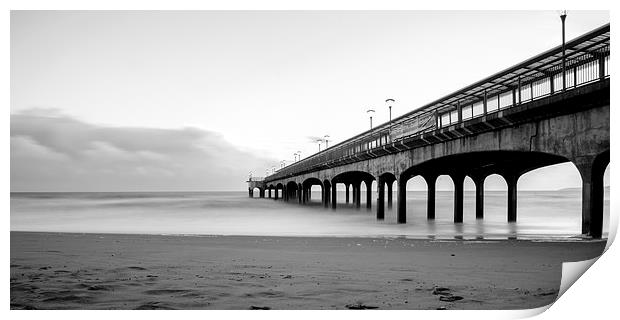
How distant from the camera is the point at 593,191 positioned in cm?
1196

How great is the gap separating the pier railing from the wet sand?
391 cm

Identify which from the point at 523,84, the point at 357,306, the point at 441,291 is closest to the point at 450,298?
the point at 441,291

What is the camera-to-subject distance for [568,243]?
525 inches

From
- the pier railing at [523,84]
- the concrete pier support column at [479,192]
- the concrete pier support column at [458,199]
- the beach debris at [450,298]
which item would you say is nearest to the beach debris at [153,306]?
the beach debris at [450,298]

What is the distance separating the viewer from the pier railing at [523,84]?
37.8 ft

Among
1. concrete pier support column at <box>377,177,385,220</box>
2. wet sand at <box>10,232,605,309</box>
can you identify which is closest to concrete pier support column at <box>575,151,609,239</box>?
wet sand at <box>10,232,605,309</box>

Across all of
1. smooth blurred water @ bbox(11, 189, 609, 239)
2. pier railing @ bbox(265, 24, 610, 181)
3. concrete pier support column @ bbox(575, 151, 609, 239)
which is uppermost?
pier railing @ bbox(265, 24, 610, 181)

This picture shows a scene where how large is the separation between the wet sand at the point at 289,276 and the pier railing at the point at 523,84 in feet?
12.8

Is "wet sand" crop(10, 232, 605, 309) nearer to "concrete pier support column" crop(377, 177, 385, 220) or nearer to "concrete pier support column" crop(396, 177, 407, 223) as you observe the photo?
"concrete pier support column" crop(396, 177, 407, 223)

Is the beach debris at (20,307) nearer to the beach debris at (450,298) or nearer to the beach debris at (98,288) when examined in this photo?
the beach debris at (98,288)

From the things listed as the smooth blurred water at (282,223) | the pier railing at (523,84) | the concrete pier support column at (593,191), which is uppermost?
the pier railing at (523,84)

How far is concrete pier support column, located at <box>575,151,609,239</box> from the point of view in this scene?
11.8m

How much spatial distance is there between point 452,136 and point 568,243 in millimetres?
6365

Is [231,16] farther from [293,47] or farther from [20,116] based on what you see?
[20,116]
